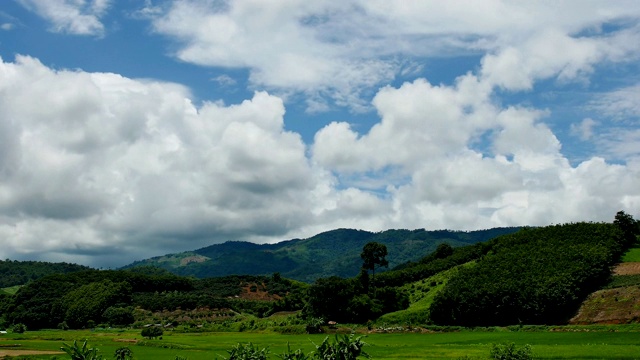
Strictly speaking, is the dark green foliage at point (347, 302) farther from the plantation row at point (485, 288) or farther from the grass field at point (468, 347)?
the grass field at point (468, 347)

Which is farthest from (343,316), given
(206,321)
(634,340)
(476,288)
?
(634,340)

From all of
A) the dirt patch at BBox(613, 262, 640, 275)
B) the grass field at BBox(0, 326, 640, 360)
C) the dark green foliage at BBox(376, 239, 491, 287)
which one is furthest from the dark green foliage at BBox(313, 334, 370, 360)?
the dark green foliage at BBox(376, 239, 491, 287)

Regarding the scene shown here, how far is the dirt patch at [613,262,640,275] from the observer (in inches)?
4799

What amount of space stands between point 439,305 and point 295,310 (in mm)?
68815

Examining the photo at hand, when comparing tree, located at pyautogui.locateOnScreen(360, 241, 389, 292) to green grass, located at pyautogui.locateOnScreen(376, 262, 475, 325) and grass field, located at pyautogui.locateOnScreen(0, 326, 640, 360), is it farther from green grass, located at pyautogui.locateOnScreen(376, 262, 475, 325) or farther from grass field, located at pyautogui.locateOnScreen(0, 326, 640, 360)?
grass field, located at pyautogui.locateOnScreen(0, 326, 640, 360)

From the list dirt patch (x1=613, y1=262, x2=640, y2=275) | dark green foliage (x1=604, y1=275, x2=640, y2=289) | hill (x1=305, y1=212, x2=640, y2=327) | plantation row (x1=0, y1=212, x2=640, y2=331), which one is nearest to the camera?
dark green foliage (x1=604, y1=275, x2=640, y2=289)

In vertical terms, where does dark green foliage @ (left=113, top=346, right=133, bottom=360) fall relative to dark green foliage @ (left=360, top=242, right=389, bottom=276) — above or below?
below

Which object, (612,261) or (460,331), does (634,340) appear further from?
(612,261)

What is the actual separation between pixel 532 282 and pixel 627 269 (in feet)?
96.3

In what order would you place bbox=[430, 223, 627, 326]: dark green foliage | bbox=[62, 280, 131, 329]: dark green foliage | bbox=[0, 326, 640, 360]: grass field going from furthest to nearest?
bbox=[62, 280, 131, 329]: dark green foliage, bbox=[430, 223, 627, 326]: dark green foliage, bbox=[0, 326, 640, 360]: grass field

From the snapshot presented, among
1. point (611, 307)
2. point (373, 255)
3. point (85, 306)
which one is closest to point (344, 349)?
point (611, 307)

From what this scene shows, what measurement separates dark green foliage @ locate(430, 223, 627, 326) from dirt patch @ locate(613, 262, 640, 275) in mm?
2249

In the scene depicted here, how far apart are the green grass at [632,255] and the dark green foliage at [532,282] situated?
187 centimetres

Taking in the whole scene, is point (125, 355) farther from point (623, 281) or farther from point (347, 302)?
point (623, 281)
